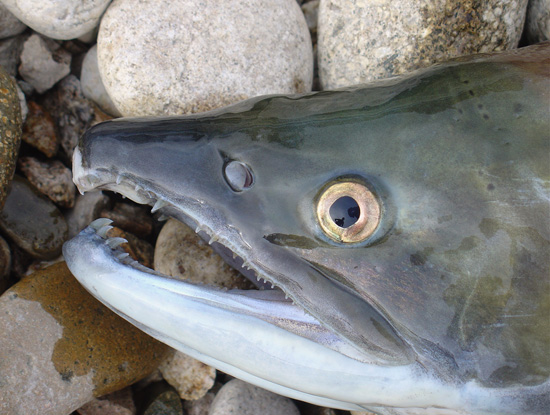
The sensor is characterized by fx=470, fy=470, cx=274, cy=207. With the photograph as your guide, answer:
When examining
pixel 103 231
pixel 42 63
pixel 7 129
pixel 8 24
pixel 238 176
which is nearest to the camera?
pixel 238 176

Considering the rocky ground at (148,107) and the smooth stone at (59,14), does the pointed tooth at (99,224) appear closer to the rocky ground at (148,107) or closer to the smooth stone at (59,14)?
the rocky ground at (148,107)

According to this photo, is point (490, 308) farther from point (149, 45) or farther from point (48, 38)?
point (48, 38)

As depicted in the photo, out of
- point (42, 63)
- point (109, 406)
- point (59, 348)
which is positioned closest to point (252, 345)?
point (59, 348)

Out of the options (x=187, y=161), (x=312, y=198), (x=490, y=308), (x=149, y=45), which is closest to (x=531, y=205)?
(x=490, y=308)

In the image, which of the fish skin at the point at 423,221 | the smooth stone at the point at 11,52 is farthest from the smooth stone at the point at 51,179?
the fish skin at the point at 423,221

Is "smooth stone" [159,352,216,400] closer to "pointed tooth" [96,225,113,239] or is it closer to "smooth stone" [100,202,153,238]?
"smooth stone" [100,202,153,238]

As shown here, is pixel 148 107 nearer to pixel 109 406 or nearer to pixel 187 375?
pixel 187 375

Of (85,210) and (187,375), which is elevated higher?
(85,210)
